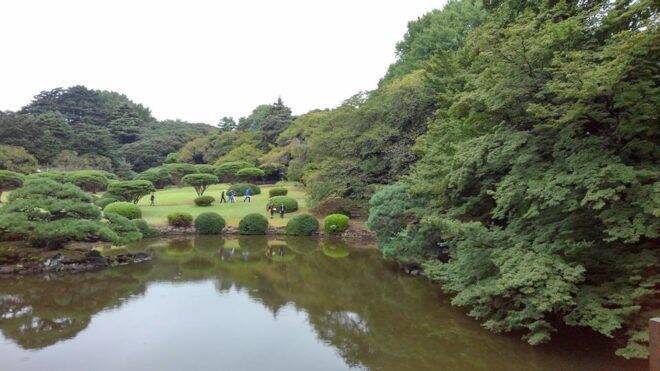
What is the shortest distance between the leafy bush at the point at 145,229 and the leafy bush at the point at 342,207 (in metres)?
8.03

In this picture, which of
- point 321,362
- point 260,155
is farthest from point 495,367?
point 260,155

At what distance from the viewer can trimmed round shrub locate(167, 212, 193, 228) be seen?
2216 cm

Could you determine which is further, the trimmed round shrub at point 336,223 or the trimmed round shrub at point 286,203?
the trimmed round shrub at point 286,203

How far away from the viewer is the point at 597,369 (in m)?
6.30

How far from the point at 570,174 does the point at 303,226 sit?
16.2 metres

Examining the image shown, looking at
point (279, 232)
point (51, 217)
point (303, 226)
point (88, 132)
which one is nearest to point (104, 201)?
point (279, 232)

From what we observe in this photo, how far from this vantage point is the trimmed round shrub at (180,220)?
22.2 metres

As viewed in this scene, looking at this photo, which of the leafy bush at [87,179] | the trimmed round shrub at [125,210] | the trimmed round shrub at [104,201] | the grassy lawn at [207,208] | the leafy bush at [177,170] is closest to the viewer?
the trimmed round shrub at [125,210]

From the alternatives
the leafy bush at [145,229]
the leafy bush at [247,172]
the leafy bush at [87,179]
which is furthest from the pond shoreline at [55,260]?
the leafy bush at [247,172]

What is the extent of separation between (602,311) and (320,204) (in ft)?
59.8

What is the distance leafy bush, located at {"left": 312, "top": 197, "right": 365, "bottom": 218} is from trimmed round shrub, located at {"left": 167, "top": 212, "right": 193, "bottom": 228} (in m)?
6.46

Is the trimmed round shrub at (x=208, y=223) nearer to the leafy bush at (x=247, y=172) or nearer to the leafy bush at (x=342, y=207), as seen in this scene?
the leafy bush at (x=342, y=207)

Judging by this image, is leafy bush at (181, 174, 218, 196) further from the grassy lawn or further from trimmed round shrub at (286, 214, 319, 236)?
trimmed round shrub at (286, 214, 319, 236)

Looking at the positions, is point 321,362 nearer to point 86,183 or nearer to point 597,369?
point 597,369
